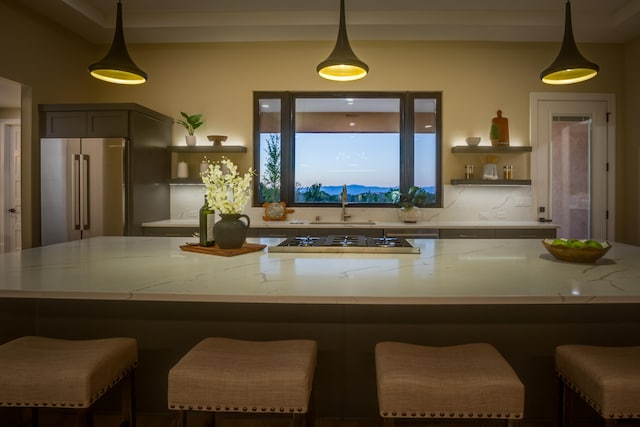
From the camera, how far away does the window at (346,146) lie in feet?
16.4

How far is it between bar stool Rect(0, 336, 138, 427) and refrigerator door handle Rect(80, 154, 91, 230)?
279cm

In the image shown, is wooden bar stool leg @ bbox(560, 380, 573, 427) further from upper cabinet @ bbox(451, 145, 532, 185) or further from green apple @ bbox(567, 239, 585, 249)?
upper cabinet @ bbox(451, 145, 532, 185)

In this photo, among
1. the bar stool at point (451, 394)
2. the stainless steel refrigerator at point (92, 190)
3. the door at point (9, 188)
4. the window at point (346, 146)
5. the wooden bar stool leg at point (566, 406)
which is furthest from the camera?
the door at point (9, 188)

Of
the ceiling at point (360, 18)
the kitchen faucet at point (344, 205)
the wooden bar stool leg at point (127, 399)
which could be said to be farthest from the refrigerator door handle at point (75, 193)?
the wooden bar stool leg at point (127, 399)

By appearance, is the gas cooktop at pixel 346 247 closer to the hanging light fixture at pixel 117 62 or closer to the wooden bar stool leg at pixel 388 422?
the wooden bar stool leg at pixel 388 422

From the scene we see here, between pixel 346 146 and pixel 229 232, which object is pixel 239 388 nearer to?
pixel 229 232

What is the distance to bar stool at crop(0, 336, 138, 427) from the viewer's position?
135cm

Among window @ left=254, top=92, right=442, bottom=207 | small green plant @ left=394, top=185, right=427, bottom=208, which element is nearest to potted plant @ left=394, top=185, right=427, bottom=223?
small green plant @ left=394, top=185, right=427, bottom=208

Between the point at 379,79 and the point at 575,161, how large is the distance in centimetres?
246

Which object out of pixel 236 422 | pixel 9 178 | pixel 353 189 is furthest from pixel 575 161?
pixel 9 178

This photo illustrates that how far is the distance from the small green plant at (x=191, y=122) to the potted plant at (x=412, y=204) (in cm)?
248

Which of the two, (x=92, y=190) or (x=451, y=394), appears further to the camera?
(x=92, y=190)

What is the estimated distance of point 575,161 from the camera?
16.2ft

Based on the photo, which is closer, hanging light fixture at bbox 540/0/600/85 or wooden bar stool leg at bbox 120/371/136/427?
wooden bar stool leg at bbox 120/371/136/427
